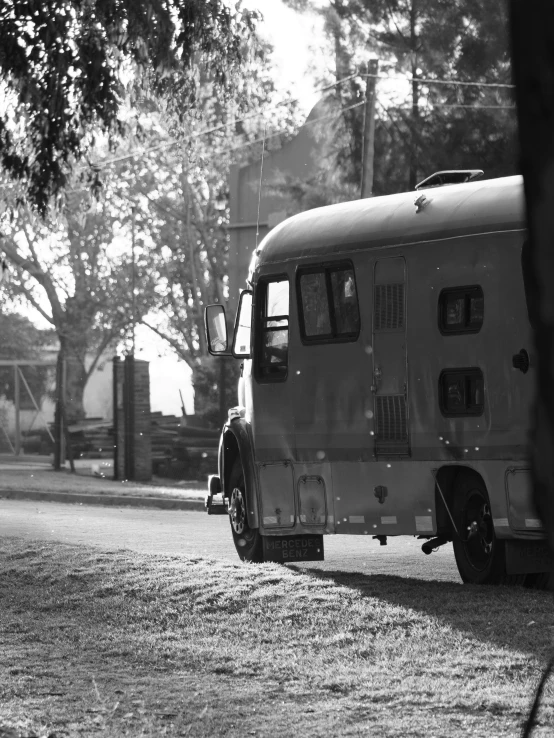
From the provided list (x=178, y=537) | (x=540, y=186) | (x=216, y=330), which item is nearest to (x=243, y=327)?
(x=216, y=330)

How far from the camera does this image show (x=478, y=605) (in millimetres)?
8789

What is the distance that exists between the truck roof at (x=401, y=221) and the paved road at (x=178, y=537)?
276cm

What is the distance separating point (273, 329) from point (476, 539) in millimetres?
2648

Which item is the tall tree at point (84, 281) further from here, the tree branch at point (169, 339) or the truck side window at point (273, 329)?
the truck side window at point (273, 329)

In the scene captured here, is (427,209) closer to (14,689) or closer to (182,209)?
(14,689)

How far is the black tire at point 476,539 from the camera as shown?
10188 mm

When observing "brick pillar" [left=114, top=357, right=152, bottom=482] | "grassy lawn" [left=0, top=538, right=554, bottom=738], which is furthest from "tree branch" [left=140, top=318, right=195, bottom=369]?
"grassy lawn" [left=0, top=538, right=554, bottom=738]

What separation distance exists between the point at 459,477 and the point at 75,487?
14.9 m

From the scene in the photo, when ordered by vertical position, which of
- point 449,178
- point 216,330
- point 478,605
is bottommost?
point 478,605

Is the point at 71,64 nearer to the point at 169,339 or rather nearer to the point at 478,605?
the point at 478,605

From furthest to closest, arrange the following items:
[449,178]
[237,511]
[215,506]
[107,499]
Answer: [107,499] → [215,506] → [237,511] → [449,178]

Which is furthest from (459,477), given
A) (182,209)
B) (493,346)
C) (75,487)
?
(182,209)

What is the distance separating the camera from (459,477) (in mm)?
10508

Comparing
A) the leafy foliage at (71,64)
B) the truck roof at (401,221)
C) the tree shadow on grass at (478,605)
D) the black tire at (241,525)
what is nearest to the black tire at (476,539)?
the tree shadow on grass at (478,605)
